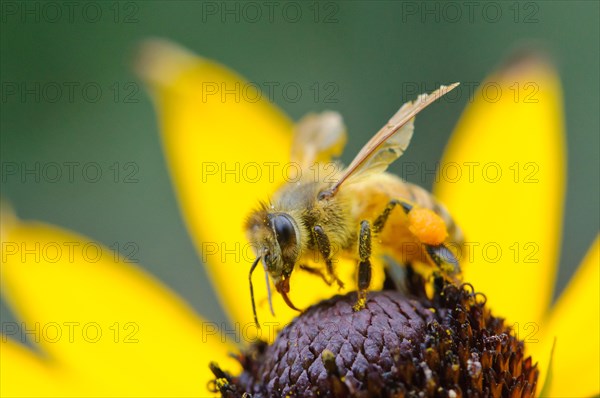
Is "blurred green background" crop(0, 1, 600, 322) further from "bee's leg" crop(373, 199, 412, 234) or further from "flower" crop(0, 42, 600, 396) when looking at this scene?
"bee's leg" crop(373, 199, 412, 234)

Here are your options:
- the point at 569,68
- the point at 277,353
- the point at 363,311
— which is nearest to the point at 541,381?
the point at 363,311

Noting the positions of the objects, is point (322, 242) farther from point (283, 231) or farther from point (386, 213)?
point (386, 213)

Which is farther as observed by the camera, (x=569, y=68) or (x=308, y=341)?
(x=569, y=68)

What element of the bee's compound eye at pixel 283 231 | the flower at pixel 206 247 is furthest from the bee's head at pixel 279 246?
the flower at pixel 206 247

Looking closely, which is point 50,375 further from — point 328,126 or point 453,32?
point 453,32

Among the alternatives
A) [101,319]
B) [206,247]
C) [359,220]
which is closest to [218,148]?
[206,247]

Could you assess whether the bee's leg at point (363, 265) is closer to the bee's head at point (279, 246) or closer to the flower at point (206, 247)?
Answer: the bee's head at point (279, 246)
